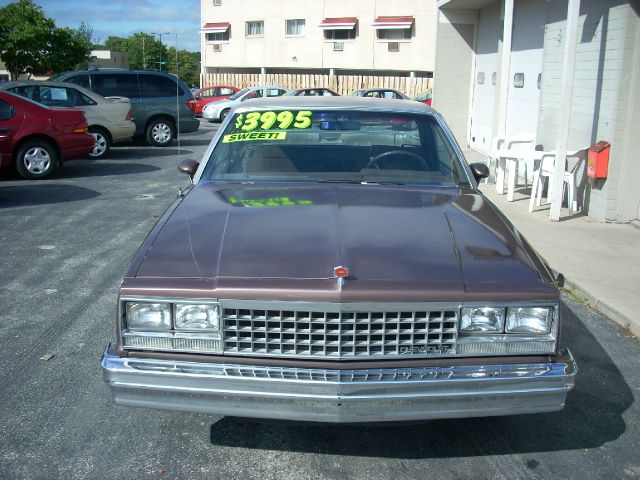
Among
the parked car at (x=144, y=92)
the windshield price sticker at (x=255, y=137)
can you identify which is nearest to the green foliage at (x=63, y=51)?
the parked car at (x=144, y=92)

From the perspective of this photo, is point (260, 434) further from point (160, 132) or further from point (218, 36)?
point (218, 36)

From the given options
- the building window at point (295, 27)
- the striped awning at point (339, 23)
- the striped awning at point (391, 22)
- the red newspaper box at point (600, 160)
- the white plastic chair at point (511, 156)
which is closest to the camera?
the red newspaper box at point (600, 160)

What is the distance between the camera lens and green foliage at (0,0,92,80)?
35094 mm

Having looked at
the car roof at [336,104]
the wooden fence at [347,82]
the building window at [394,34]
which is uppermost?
the building window at [394,34]

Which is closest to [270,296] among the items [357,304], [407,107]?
[357,304]

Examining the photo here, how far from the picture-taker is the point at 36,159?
38.3 feet

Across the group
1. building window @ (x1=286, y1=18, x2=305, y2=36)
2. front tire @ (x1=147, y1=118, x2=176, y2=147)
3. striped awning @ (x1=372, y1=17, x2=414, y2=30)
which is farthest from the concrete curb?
building window @ (x1=286, y1=18, x2=305, y2=36)

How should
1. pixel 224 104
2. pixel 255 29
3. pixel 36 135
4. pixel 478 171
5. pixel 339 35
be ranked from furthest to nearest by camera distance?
1. pixel 255 29
2. pixel 339 35
3. pixel 224 104
4. pixel 36 135
5. pixel 478 171

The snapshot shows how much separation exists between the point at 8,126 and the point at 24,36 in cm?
2728

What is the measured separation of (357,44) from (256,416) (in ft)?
126

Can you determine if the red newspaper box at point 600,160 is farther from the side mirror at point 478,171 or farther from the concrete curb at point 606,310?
the side mirror at point 478,171

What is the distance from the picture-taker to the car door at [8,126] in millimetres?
11227

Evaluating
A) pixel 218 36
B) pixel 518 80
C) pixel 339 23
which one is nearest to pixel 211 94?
pixel 339 23

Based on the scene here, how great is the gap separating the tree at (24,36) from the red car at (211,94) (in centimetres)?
1123
